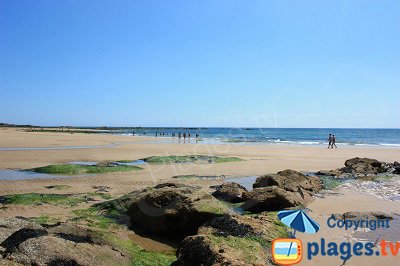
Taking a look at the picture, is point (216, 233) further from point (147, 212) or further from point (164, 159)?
point (164, 159)

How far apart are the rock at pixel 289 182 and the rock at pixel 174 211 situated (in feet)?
17.6

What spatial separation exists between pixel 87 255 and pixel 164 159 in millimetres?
24024

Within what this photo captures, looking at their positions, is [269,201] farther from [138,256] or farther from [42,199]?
[42,199]

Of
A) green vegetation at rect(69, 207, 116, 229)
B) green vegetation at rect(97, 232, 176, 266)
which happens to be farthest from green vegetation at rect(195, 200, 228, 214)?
green vegetation at rect(69, 207, 116, 229)

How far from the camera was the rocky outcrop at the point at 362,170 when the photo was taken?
2246 cm

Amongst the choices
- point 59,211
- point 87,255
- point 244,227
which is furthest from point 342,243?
point 59,211

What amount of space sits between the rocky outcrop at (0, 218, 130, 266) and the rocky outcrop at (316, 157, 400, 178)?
61.7ft

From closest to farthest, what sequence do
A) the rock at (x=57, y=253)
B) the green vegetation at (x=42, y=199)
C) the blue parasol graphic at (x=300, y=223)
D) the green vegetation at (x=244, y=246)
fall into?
the rock at (x=57, y=253) → the green vegetation at (x=244, y=246) → the blue parasol graphic at (x=300, y=223) → the green vegetation at (x=42, y=199)

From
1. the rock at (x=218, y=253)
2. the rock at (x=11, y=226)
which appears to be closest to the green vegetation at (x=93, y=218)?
the rock at (x=11, y=226)

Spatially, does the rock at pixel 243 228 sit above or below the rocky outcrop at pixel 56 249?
below

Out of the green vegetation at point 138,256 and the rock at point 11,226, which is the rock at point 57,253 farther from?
the rock at point 11,226

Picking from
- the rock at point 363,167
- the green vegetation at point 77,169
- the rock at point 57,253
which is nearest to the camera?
the rock at point 57,253

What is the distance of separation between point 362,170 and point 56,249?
22.6 m

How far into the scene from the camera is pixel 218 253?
5.73 meters
